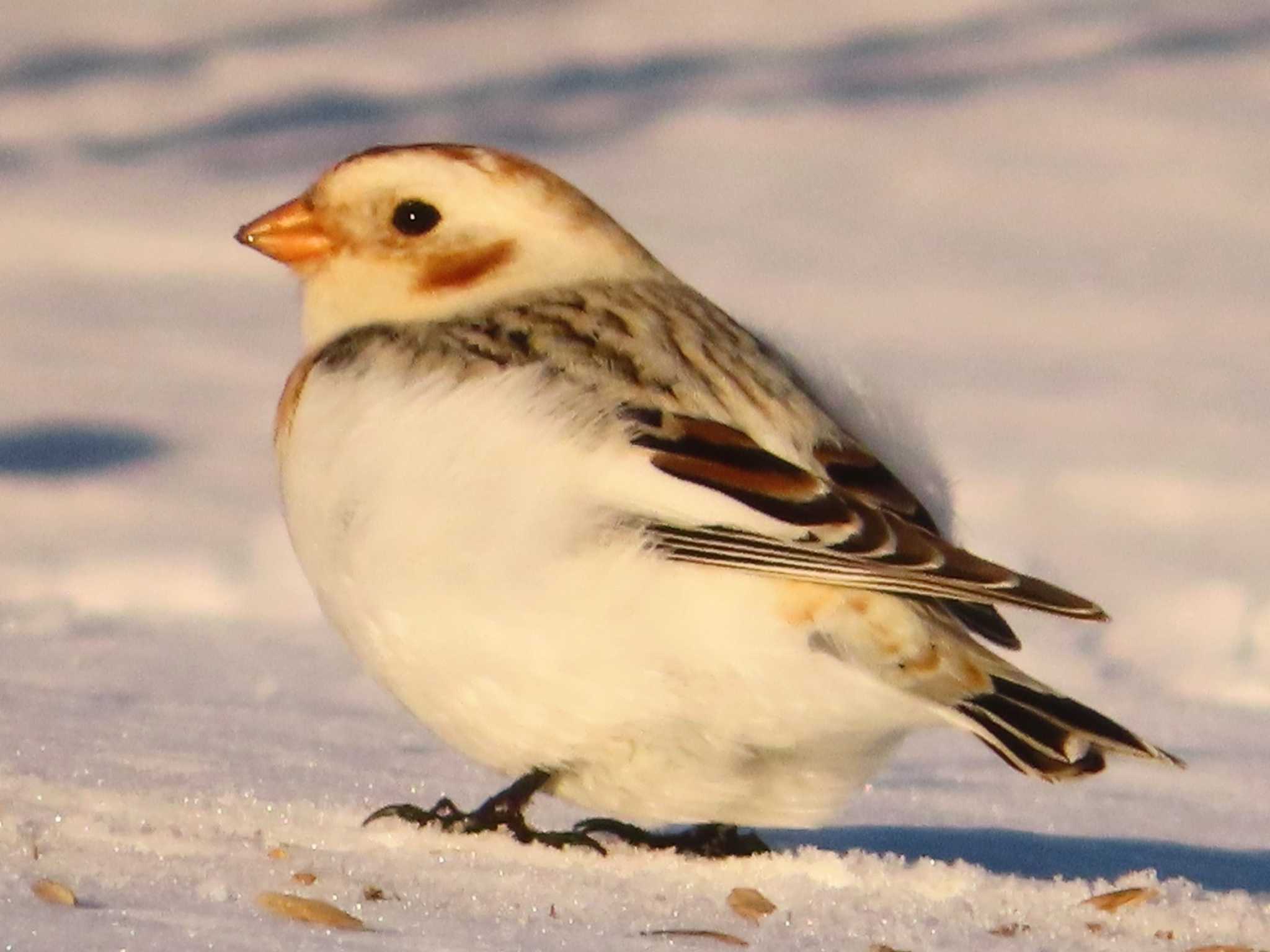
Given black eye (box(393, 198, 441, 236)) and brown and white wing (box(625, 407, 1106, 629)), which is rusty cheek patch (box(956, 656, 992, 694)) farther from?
black eye (box(393, 198, 441, 236))

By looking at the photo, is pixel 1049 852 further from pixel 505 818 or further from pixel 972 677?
pixel 505 818

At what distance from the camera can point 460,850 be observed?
324cm

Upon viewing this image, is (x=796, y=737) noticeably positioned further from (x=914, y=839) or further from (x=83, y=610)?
(x=83, y=610)

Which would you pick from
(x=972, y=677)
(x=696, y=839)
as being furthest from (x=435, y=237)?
(x=972, y=677)

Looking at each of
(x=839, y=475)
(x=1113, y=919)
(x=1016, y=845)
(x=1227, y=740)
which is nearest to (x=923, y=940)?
(x=1113, y=919)

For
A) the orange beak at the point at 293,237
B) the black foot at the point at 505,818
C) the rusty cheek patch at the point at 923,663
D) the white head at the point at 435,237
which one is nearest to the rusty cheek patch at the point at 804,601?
the rusty cheek patch at the point at 923,663

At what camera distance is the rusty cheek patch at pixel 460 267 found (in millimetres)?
3541

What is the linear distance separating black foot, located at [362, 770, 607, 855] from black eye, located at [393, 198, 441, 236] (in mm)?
742

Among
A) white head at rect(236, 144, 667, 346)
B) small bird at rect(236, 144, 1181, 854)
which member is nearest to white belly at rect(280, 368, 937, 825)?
small bird at rect(236, 144, 1181, 854)

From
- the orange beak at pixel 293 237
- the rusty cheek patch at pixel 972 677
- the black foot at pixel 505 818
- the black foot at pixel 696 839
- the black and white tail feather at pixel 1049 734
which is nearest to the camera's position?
the black and white tail feather at pixel 1049 734

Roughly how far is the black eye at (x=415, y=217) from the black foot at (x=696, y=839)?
0.80 metres

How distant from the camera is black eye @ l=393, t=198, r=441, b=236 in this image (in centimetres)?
356

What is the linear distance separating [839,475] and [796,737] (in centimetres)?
32

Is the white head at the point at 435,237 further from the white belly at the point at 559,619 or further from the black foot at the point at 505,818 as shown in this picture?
the black foot at the point at 505,818
